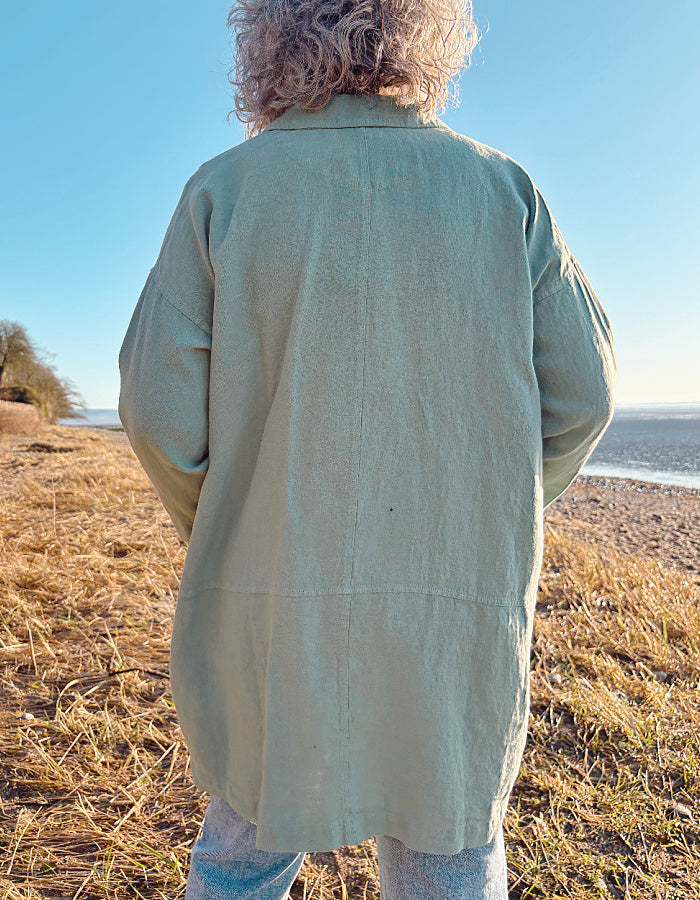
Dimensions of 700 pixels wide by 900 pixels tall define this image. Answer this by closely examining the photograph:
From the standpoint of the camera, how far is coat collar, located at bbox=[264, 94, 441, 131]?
1.05 metres

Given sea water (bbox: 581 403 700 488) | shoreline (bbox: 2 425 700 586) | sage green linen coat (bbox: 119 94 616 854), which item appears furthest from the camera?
sea water (bbox: 581 403 700 488)

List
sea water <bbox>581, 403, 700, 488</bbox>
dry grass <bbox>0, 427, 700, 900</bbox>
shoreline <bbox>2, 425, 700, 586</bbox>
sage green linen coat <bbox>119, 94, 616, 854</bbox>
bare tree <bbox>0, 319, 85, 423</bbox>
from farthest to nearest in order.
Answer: bare tree <bbox>0, 319, 85, 423</bbox>, sea water <bbox>581, 403, 700, 488</bbox>, shoreline <bbox>2, 425, 700, 586</bbox>, dry grass <bbox>0, 427, 700, 900</bbox>, sage green linen coat <bbox>119, 94, 616, 854</bbox>

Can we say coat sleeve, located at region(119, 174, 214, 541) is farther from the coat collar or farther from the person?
the coat collar

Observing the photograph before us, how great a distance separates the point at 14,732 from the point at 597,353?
7.01 feet

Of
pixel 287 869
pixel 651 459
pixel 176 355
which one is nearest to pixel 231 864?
pixel 287 869

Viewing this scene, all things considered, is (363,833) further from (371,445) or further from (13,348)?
(13,348)

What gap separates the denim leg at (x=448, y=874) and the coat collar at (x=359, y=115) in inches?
49.5

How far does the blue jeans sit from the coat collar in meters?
1.24

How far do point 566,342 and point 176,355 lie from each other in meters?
0.67

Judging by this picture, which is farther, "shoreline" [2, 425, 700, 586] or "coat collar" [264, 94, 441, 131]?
"shoreline" [2, 425, 700, 586]

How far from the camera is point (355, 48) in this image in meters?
1.05

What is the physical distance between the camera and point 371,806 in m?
1.04

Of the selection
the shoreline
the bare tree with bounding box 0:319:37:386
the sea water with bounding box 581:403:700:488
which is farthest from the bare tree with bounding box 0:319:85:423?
the sea water with bounding box 581:403:700:488

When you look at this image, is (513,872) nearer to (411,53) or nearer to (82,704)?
(82,704)
